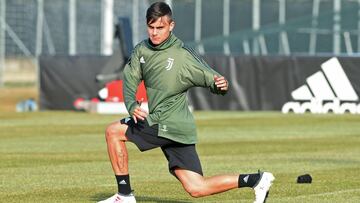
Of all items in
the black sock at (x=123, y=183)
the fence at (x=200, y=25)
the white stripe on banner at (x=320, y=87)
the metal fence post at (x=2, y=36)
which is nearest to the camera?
the black sock at (x=123, y=183)

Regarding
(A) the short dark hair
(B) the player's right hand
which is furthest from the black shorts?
(A) the short dark hair

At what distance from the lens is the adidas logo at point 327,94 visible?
34.4m

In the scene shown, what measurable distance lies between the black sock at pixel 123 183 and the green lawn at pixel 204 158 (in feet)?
4.13

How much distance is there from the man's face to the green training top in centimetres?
11

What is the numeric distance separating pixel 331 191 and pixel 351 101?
809 inches

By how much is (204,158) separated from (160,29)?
836 cm

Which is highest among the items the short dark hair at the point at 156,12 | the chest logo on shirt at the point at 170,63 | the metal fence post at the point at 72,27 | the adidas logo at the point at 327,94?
the short dark hair at the point at 156,12

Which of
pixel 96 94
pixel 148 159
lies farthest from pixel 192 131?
pixel 96 94

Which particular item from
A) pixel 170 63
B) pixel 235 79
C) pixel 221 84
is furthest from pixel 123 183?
pixel 235 79

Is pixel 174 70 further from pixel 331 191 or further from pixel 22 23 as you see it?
pixel 22 23

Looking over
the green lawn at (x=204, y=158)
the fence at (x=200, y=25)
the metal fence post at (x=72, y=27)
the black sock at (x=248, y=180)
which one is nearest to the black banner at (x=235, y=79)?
the green lawn at (x=204, y=158)

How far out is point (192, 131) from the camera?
38.0 feet

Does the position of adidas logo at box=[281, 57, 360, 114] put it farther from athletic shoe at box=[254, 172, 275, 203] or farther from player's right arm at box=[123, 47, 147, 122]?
player's right arm at box=[123, 47, 147, 122]

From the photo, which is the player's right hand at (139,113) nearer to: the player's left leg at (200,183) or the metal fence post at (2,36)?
the player's left leg at (200,183)
